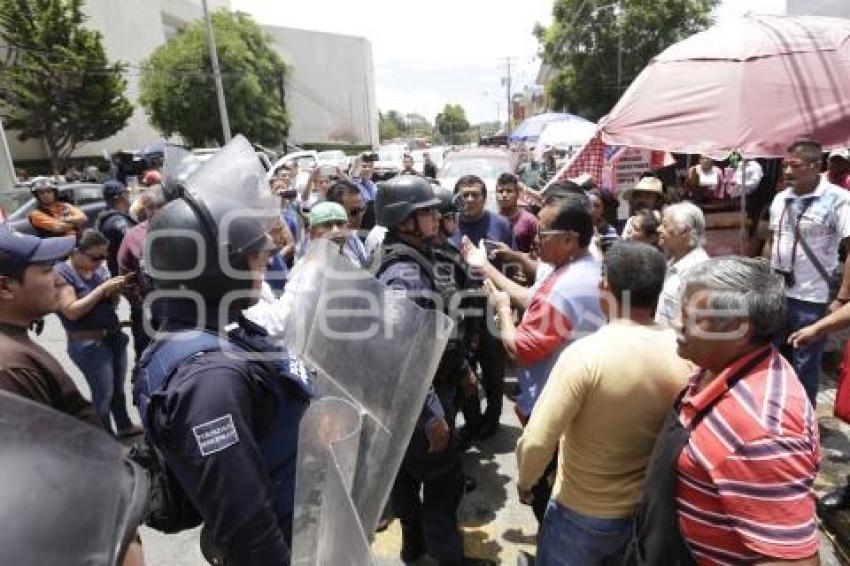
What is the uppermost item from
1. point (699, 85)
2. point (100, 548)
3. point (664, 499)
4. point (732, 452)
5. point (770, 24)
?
point (770, 24)

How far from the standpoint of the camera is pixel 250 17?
35.4 meters

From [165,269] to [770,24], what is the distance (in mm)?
4182

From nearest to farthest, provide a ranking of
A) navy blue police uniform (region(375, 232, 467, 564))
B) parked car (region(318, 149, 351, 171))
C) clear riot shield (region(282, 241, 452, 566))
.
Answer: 1. clear riot shield (region(282, 241, 452, 566))
2. navy blue police uniform (region(375, 232, 467, 564))
3. parked car (region(318, 149, 351, 171))

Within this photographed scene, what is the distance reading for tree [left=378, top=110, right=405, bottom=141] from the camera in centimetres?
10321

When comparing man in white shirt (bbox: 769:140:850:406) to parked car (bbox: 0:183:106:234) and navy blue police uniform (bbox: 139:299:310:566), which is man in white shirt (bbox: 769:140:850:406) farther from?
parked car (bbox: 0:183:106:234)

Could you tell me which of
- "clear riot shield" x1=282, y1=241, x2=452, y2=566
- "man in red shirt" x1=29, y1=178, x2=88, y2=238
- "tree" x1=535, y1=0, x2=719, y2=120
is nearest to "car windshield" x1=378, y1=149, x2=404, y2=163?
"tree" x1=535, y1=0, x2=719, y2=120

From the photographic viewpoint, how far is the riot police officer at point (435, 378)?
8.23 feet

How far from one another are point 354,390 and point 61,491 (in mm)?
625

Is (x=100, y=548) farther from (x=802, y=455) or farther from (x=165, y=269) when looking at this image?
(x=802, y=455)

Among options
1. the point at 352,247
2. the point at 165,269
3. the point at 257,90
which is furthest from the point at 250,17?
the point at 165,269

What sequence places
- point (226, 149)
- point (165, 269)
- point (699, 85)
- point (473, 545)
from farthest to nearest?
point (699, 85)
point (473, 545)
point (226, 149)
point (165, 269)

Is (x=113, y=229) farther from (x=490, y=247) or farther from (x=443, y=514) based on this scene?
(x=443, y=514)

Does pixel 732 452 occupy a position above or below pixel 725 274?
below

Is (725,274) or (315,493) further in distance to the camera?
(725,274)
